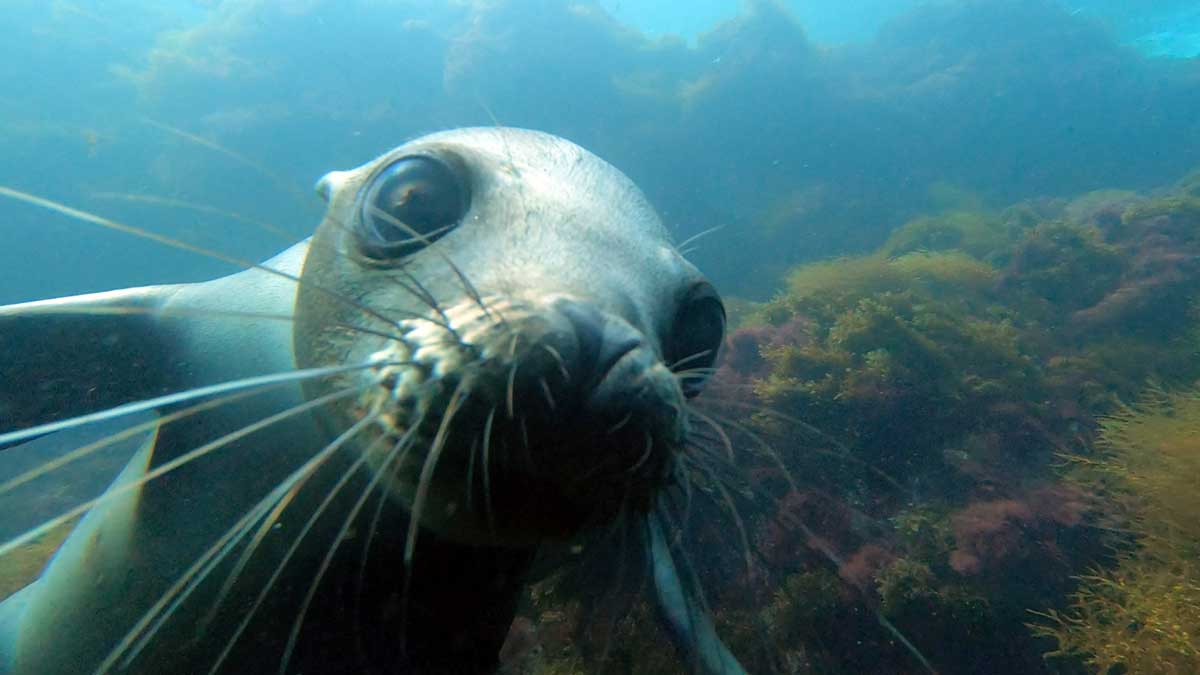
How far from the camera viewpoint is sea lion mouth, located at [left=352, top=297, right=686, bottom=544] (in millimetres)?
990

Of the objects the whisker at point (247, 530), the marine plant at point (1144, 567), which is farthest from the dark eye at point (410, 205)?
the marine plant at point (1144, 567)

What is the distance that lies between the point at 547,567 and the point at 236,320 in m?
1.35

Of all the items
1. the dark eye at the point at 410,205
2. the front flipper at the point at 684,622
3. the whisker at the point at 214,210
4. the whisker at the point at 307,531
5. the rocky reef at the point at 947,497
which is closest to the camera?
→ the whisker at the point at 307,531

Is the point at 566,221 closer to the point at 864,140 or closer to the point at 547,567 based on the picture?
the point at 547,567

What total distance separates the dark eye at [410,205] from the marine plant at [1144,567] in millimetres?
4332

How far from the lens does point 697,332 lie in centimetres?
175

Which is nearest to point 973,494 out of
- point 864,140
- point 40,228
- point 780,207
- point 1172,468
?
point 1172,468

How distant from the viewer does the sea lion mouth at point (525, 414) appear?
3.25ft

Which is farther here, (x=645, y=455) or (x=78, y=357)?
(x=78, y=357)

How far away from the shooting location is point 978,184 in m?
21.9

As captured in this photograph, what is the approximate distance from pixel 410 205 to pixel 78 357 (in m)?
1.33

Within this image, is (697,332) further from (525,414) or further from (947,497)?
(947,497)

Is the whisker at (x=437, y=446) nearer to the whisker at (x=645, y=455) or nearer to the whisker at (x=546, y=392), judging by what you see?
the whisker at (x=546, y=392)

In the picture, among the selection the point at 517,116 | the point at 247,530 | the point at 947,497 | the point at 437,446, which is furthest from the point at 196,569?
the point at 517,116
